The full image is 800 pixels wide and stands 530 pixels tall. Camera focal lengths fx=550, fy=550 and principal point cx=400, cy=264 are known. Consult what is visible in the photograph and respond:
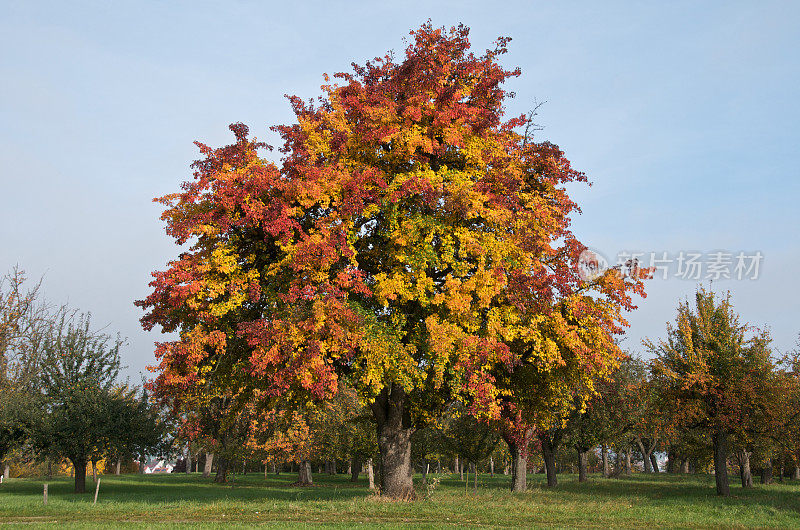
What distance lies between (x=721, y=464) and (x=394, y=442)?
18418 mm

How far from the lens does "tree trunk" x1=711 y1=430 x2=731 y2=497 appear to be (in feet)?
89.6

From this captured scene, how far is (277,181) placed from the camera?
741 inches

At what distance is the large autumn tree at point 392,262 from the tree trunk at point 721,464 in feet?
40.0

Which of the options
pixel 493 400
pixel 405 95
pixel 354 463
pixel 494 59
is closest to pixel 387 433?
pixel 493 400

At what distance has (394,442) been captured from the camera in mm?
20875

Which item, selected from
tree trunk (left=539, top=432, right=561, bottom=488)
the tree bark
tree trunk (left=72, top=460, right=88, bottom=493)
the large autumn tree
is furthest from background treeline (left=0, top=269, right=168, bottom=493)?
the tree bark

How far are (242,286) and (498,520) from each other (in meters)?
10.8

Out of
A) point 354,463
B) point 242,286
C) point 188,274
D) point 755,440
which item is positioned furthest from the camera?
point 354,463

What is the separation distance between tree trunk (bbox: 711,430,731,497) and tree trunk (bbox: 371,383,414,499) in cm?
1701

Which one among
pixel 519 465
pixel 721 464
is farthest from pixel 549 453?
pixel 721 464

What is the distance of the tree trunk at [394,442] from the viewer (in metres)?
20.2

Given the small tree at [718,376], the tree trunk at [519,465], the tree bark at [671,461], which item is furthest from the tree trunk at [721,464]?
the tree bark at [671,461]

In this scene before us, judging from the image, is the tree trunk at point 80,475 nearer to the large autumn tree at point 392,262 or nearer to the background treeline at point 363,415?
the background treeline at point 363,415

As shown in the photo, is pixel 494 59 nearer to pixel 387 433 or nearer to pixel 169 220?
pixel 169 220
